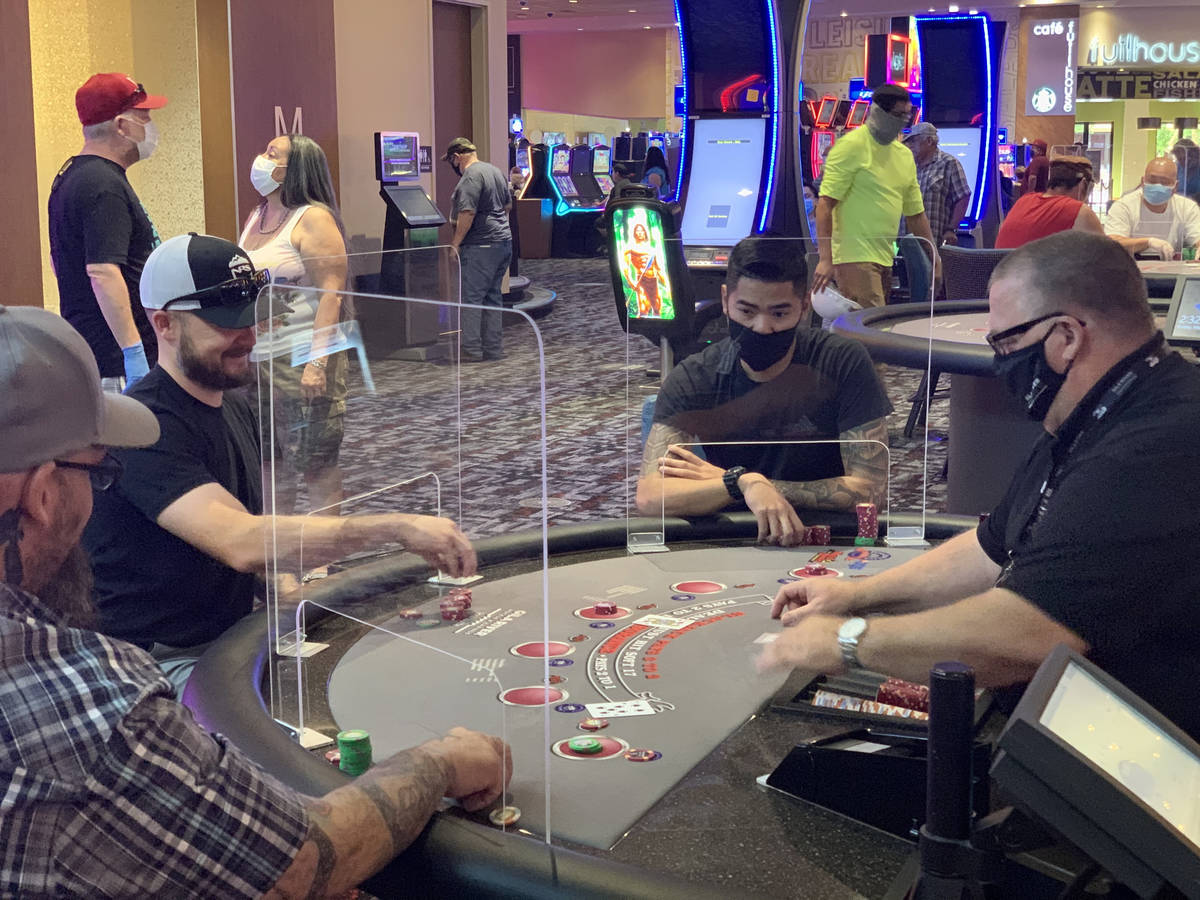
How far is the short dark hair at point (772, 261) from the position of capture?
2.57 meters

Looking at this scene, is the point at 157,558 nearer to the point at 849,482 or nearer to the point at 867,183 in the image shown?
the point at 849,482

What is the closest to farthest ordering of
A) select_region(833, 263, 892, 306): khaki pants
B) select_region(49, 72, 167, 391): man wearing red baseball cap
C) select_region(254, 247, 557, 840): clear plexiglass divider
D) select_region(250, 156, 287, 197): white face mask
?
select_region(254, 247, 557, 840): clear plexiglass divider, select_region(833, 263, 892, 306): khaki pants, select_region(49, 72, 167, 391): man wearing red baseball cap, select_region(250, 156, 287, 197): white face mask

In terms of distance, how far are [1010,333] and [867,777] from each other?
0.68 m

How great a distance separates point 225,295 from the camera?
225cm

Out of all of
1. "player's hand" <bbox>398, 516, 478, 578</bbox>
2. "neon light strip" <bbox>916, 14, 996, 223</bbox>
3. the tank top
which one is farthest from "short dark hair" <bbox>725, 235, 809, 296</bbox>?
"neon light strip" <bbox>916, 14, 996, 223</bbox>

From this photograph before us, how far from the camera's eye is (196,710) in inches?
67.5

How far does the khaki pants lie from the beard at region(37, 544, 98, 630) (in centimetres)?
189

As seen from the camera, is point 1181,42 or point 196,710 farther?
point 1181,42

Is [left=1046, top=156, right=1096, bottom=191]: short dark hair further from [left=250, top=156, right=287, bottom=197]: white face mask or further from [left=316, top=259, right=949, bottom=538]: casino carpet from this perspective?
[left=250, top=156, right=287, bottom=197]: white face mask

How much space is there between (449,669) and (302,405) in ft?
1.42

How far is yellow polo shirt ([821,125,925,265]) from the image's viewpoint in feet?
20.2

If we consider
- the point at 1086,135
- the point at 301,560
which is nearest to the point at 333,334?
the point at 301,560

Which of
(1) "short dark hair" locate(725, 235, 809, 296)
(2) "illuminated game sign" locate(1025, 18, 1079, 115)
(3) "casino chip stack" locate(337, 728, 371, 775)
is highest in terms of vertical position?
(2) "illuminated game sign" locate(1025, 18, 1079, 115)

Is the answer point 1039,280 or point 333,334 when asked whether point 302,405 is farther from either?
point 1039,280
